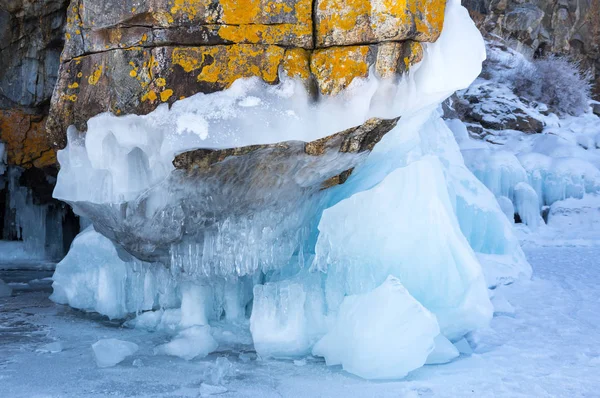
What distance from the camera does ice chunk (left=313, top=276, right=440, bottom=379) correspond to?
302 centimetres

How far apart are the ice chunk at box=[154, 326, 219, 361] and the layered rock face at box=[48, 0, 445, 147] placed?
58.1 inches

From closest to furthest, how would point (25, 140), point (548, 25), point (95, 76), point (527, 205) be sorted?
point (95, 76) < point (25, 140) < point (527, 205) < point (548, 25)

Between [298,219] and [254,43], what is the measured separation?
136 cm

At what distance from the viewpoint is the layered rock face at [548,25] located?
17688 mm

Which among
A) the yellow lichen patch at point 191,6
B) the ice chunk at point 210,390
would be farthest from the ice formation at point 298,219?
the ice chunk at point 210,390

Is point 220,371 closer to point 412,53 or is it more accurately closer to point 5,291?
point 412,53

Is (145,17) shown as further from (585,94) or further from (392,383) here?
(585,94)

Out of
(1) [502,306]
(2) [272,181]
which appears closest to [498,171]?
(1) [502,306]

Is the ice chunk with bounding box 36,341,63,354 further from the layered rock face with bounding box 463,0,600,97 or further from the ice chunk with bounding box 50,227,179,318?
the layered rock face with bounding box 463,0,600,97

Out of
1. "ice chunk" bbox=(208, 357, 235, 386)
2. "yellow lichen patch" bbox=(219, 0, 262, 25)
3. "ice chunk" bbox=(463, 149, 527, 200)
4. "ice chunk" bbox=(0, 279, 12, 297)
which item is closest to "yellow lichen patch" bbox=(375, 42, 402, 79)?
"yellow lichen patch" bbox=(219, 0, 262, 25)

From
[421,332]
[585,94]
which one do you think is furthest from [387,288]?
[585,94]

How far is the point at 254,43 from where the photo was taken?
328 cm

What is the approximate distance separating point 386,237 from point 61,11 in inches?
258

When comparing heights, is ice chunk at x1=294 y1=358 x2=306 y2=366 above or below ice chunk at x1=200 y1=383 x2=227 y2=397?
below
